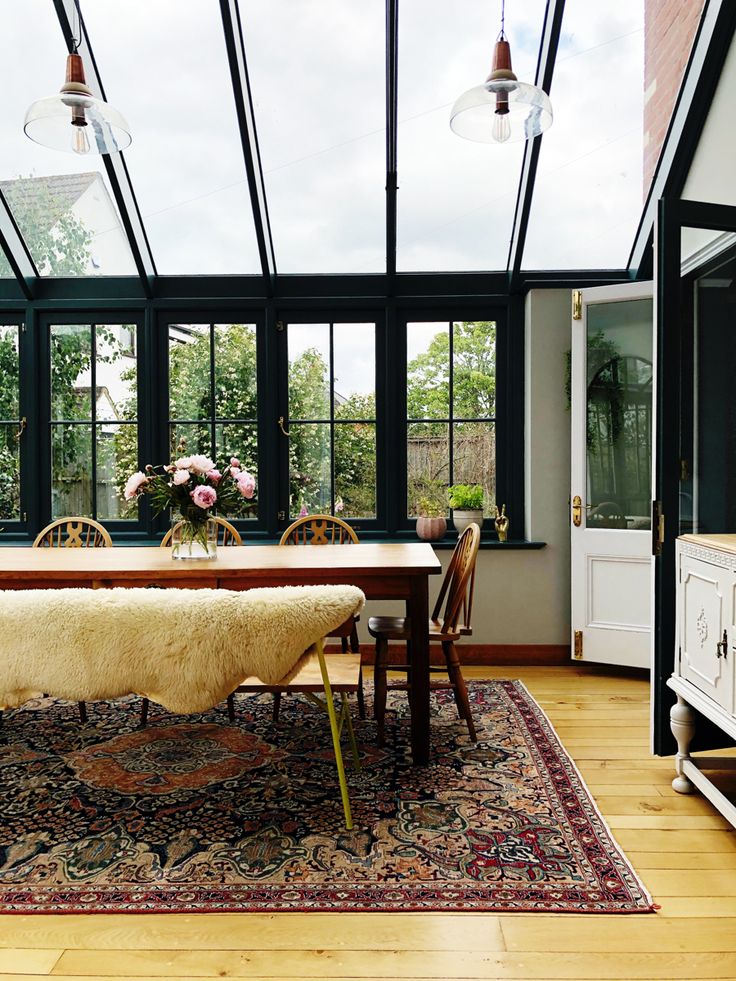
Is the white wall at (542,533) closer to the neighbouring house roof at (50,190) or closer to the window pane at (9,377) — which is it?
the neighbouring house roof at (50,190)

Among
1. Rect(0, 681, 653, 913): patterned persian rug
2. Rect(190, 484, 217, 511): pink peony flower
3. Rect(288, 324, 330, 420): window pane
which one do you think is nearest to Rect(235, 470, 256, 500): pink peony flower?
Rect(190, 484, 217, 511): pink peony flower

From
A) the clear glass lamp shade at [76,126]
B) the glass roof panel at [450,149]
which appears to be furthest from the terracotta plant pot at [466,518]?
the clear glass lamp shade at [76,126]

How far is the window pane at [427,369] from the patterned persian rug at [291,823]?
2.04 meters

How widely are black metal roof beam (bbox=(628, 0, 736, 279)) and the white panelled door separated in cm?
50

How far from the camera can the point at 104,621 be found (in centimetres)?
211

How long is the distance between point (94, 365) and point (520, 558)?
9.68 feet

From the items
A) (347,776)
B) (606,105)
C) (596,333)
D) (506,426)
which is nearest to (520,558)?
(506,426)

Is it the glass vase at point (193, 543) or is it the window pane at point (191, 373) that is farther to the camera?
the window pane at point (191, 373)

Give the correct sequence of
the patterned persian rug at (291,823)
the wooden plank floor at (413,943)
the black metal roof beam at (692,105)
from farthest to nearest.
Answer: the black metal roof beam at (692,105), the patterned persian rug at (291,823), the wooden plank floor at (413,943)

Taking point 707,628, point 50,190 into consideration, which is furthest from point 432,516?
point 50,190

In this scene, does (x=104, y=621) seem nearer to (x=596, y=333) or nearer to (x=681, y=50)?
(x=596, y=333)

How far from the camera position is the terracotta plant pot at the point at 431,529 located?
14.7 ft

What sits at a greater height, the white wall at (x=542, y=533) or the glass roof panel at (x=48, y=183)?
the glass roof panel at (x=48, y=183)

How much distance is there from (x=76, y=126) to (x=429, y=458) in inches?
108
